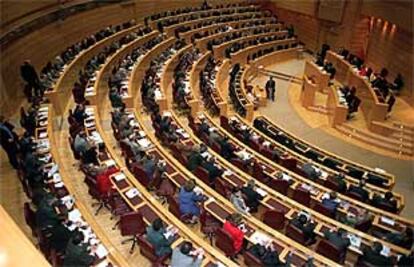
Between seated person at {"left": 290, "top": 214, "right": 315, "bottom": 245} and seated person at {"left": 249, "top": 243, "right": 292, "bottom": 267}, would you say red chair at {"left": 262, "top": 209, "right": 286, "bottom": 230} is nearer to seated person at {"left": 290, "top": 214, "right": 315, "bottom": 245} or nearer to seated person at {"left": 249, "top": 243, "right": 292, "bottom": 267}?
seated person at {"left": 290, "top": 214, "right": 315, "bottom": 245}

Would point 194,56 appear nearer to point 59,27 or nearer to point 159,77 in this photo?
point 159,77

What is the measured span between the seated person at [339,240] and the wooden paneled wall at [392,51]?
11146 mm

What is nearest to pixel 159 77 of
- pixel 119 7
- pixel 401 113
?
pixel 119 7

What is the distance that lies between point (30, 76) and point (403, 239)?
436 inches

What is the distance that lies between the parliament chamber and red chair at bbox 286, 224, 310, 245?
0.10 feet

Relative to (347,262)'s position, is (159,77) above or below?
above

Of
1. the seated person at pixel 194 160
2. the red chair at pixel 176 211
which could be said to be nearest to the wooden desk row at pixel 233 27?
the seated person at pixel 194 160

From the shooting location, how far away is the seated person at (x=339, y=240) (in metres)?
7.48

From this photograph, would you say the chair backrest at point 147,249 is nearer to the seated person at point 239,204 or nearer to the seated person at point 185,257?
the seated person at point 185,257

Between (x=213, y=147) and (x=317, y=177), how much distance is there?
283 cm

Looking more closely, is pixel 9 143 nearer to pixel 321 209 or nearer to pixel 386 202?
pixel 321 209

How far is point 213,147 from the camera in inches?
447

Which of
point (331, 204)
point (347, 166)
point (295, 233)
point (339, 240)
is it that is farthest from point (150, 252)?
point (347, 166)

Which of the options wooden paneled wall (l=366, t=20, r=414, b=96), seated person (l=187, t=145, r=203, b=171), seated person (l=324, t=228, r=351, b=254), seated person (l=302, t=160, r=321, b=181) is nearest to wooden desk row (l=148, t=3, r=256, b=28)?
wooden paneled wall (l=366, t=20, r=414, b=96)
